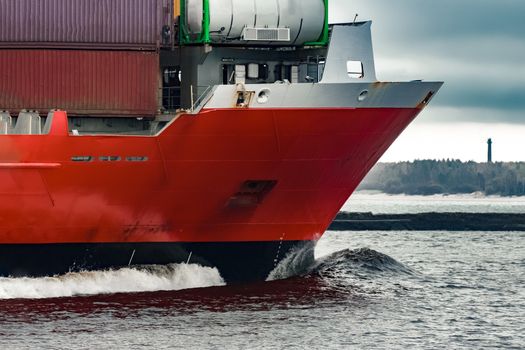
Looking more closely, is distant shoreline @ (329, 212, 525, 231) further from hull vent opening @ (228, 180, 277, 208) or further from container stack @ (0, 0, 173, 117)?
container stack @ (0, 0, 173, 117)

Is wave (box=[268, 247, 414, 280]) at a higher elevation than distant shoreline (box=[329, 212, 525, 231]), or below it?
higher

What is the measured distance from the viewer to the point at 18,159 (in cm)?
3606

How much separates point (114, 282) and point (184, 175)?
4327 mm

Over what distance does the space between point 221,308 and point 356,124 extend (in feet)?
26.4

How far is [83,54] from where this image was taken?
38188 millimetres

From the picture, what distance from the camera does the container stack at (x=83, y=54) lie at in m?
38.1

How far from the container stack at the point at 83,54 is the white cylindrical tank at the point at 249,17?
108cm

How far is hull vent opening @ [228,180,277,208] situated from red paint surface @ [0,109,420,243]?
0.17 m

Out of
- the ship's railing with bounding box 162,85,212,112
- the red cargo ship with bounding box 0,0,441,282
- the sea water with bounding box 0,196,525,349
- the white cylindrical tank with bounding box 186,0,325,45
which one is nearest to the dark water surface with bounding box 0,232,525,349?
the sea water with bounding box 0,196,525,349

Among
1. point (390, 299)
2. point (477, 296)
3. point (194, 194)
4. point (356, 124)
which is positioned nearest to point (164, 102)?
point (194, 194)

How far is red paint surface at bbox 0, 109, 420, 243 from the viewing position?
119ft

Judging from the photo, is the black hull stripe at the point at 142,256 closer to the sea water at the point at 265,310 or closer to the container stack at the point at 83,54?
the sea water at the point at 265,310

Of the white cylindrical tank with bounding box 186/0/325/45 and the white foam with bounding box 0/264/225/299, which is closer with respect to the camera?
the white foam with bounding box 0/264/225/299

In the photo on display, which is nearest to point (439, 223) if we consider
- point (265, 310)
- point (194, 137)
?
point (194, 137)
